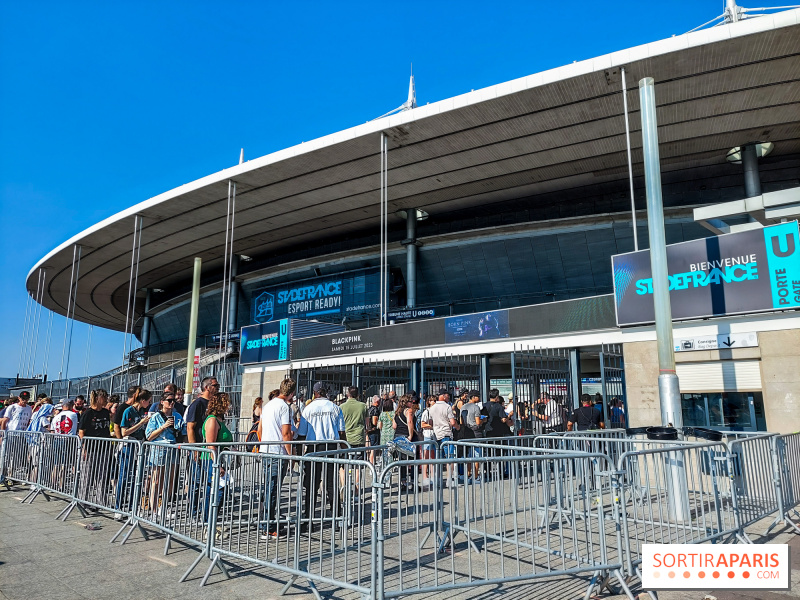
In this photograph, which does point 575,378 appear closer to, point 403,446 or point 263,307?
point 403,446

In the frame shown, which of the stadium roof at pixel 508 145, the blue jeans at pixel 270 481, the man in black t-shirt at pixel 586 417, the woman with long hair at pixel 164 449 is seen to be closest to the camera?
the blue jeans at pixel 270 481

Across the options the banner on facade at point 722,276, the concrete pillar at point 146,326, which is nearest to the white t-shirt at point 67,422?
the banner on facade at point 722,276

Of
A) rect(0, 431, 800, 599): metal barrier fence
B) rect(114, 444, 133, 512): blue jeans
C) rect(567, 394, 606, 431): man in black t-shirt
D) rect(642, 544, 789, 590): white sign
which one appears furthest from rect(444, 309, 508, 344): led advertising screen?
rect(642, 544, 789, 590): white sign

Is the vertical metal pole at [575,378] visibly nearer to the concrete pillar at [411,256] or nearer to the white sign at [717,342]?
the white sign at [717,342]

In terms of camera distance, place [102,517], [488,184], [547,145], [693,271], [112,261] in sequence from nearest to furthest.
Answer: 1. [102,517]
2. [693,271]
3. [547,145]
4. [488,184]
5. [112,261]

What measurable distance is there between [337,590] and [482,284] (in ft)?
85.3

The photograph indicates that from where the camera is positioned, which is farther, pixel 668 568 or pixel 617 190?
pixel 617 190

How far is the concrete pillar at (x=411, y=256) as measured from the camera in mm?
29953

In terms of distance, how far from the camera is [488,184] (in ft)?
86.2

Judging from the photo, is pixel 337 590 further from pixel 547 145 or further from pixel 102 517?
pixel 547 145

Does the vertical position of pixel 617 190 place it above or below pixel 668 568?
above

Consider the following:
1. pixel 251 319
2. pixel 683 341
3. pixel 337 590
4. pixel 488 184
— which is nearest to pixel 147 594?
pixel 337 590

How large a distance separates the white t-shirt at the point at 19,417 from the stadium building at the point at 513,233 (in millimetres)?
9023

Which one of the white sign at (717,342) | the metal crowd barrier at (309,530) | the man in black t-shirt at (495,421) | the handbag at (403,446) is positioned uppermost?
the white sign at (717,342)
